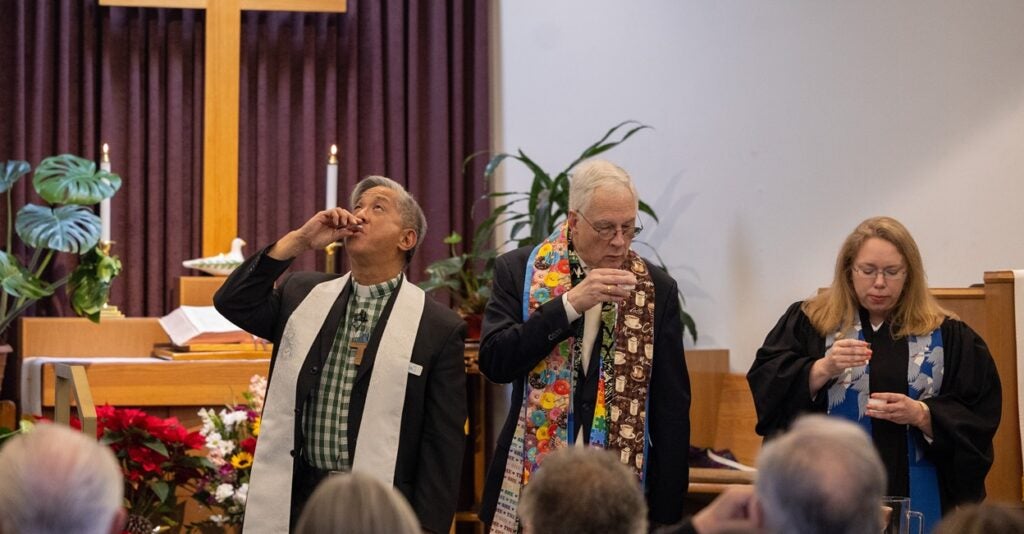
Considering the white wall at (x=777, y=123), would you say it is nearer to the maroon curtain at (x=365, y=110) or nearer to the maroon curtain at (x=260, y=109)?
the maroon curtain at (x=365, y=110)

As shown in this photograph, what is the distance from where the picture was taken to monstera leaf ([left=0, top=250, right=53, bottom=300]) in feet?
16.1

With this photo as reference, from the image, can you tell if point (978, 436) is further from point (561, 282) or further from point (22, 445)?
point (22, 445)

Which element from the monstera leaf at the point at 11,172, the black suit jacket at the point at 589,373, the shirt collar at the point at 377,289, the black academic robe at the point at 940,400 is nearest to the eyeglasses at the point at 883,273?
the black academic robe at the point at 940,400

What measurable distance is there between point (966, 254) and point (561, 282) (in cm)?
199

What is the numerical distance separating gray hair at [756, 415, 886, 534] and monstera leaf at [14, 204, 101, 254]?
12.8 ft

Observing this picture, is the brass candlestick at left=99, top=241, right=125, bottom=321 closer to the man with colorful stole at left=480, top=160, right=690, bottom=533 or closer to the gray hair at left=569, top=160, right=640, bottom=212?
the man with colorful stole at left=480, top=160, right=690, bottom=533

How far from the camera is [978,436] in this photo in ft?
10.9

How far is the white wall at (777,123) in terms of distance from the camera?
15.0 feet

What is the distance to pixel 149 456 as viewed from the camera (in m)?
4.07

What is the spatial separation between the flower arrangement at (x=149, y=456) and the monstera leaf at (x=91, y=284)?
960 millimetres

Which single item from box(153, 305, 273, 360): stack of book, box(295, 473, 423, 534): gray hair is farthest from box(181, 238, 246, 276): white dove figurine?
box(295, 473, 423, 534): gray hair

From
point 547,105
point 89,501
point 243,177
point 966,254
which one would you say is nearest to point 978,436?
point 966,254

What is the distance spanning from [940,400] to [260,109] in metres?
3.71

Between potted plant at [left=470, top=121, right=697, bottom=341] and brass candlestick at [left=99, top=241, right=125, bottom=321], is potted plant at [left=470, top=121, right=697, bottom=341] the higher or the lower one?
the higher one
